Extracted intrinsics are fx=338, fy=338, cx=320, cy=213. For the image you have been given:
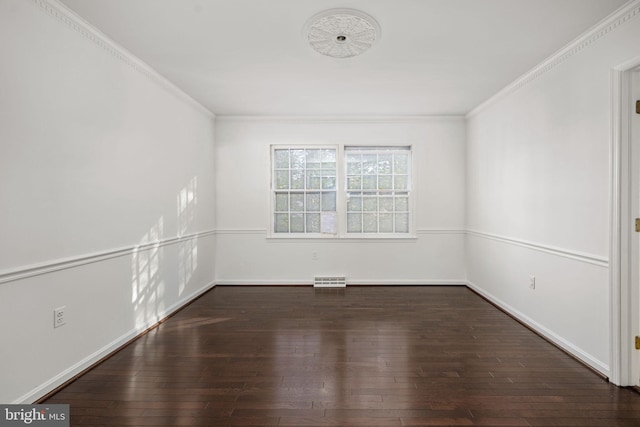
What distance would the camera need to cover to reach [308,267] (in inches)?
213

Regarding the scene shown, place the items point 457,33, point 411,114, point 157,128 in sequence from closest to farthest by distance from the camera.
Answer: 1. point 457,33
2. point 157,128
3. point 411,114

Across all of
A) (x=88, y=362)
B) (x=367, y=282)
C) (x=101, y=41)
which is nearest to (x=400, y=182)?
(x=367, y=282)

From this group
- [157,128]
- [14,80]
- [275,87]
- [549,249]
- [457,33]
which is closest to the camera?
[14,80]

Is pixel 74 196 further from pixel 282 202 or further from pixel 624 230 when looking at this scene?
pixel 624 230

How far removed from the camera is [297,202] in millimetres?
5508

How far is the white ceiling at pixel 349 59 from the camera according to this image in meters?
2.42

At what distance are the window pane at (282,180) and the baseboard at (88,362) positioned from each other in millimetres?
Answer: 2378

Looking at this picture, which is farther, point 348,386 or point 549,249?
point 549,249

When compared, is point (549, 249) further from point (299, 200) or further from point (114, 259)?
point (114, 259)

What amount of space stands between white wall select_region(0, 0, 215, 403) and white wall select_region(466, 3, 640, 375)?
3.95 metres

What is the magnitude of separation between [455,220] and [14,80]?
5308mm

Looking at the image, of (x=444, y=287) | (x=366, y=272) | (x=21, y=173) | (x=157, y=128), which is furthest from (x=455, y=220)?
(x=21, y=173)

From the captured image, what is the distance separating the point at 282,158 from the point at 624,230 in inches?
169

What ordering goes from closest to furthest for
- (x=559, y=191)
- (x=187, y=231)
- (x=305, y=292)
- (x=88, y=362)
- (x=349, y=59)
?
(x=88, y=362) < (x=559, y=191) < (x=349, y=59) < (x=187, y=231) < (x=305, y=292)
